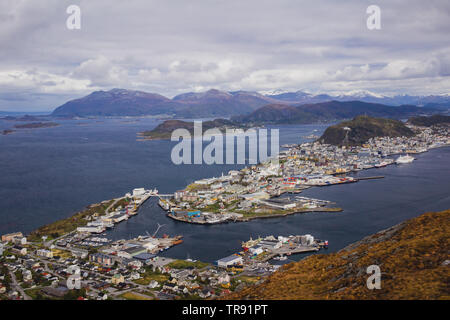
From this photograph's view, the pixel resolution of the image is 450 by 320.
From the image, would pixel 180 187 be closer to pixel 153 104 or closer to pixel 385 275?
pixel 385 275

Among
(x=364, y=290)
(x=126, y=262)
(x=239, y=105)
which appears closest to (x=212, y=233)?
(x=126, y=262)

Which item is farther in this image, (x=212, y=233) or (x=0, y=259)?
(x=212, y=233)

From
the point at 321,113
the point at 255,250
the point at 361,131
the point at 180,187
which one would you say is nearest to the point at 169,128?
the point at 361,131

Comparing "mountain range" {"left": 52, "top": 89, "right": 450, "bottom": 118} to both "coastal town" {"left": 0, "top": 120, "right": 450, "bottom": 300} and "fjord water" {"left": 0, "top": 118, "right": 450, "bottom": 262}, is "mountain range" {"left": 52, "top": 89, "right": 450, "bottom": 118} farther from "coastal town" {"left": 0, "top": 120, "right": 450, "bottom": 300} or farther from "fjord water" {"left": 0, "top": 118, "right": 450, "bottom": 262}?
"coastal town" {"left": 0, "top": 120, "right": 450, "bottom": 300}

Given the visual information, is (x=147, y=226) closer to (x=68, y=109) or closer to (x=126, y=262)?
(x=126, y=262)

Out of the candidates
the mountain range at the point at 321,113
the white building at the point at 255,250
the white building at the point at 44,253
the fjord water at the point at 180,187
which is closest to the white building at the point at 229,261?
the white building at the point at 255,250

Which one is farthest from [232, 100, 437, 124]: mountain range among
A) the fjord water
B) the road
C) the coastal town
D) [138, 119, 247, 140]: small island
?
the road

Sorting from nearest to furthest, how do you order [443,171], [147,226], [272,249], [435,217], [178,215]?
[435,217]
[272,249]
[147,226]
[178,215]
[443,171]
